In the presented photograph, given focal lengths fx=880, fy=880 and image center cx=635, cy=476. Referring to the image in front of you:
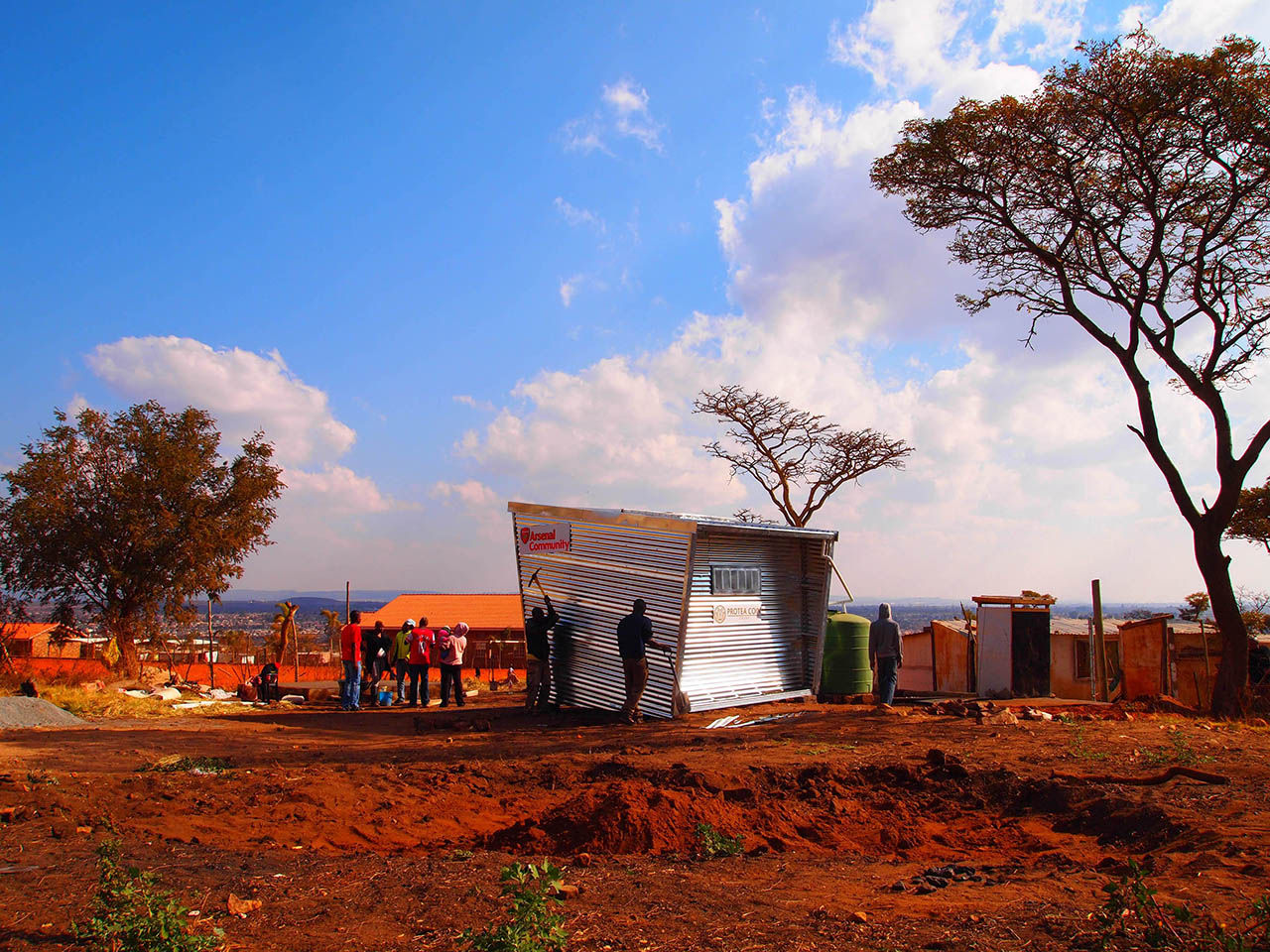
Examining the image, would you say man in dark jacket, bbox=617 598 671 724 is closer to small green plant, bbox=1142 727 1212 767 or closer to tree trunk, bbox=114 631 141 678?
small green plant, bbox=1142 727 1212 767

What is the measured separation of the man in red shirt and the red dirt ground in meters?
4.71

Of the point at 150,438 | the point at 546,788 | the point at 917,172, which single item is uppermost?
the point at 917,172

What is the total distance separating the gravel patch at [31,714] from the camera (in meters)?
13.5

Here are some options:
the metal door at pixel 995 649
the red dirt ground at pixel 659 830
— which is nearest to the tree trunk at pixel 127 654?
the red dirt ground at pixel 659 830

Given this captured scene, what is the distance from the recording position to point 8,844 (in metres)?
6.07

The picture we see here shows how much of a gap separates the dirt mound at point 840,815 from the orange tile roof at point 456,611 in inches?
1603

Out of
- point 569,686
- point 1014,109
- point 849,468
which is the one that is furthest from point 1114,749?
point 849,468

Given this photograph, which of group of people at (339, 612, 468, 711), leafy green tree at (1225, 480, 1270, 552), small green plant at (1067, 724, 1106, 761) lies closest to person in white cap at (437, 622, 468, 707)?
group of people at (339, 612, 468, 711)

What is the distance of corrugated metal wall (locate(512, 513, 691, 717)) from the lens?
46.7ft

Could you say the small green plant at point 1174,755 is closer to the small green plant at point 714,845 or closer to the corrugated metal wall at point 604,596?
the small green plant at point 714,845

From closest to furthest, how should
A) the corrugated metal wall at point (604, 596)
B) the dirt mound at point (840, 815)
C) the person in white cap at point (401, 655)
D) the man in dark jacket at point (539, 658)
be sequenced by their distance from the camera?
the dirt mound at point (840, 815)
the corrugated metal wall at point (604, 596)
the man in dark jacket at point (539, 658)
the person in white cap at point (401, 655)

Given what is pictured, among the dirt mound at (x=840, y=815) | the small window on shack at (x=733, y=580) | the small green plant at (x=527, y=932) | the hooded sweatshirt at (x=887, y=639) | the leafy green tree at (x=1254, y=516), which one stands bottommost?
the dirt mound at (x=840, y=815)

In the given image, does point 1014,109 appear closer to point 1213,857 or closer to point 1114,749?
point 1114,749

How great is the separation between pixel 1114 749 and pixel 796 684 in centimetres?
717
